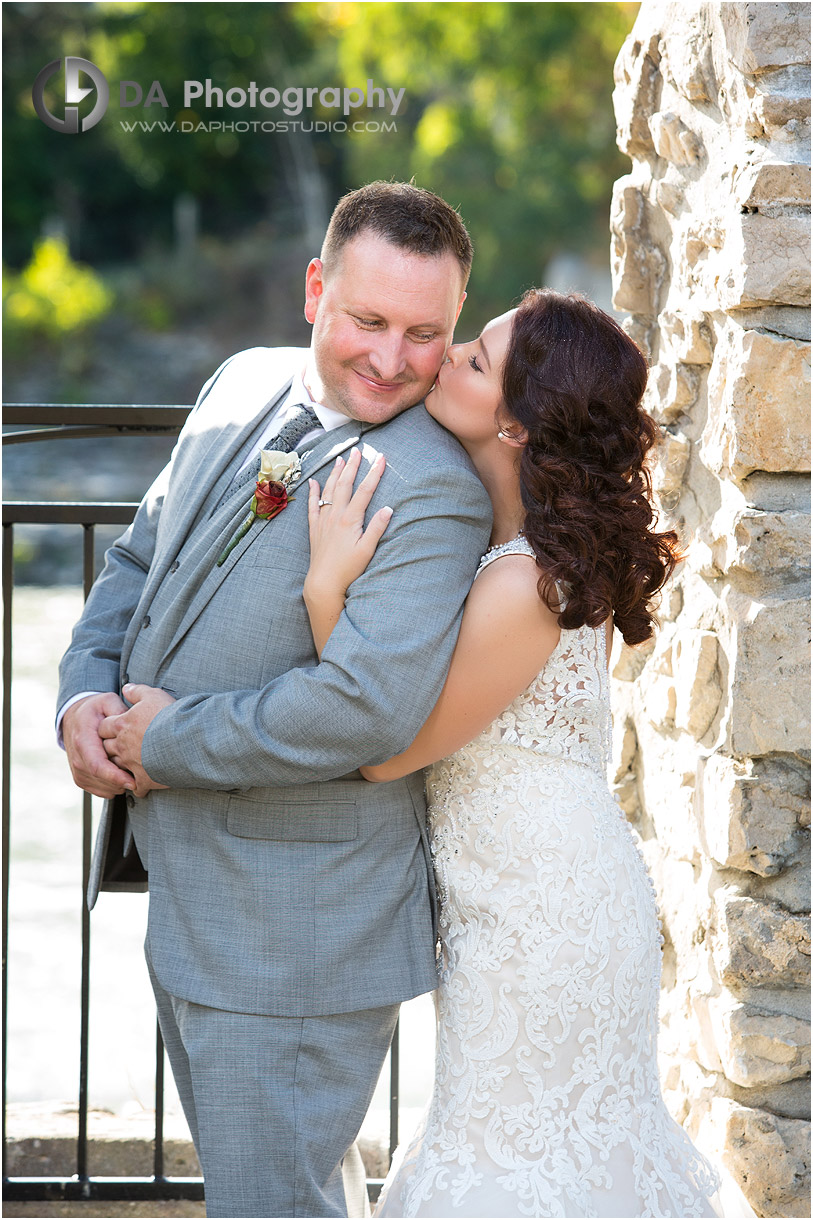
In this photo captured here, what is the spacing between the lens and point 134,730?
6.21ft

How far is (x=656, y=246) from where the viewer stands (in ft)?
7.83

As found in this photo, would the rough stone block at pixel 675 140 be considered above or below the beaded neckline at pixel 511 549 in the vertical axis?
above

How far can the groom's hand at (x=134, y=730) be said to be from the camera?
1.89m

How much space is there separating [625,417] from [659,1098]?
117 cm

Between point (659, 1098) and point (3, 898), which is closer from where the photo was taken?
point (659, 1098)

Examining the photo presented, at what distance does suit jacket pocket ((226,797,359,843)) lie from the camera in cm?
188

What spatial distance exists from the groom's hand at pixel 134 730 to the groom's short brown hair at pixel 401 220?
2.70 feet

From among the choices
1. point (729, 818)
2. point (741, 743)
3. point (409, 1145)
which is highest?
point (741, 743)

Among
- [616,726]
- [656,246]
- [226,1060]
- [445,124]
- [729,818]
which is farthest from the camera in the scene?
[445,124]

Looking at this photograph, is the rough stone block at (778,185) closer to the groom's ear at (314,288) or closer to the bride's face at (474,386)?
the bride's face at (474,386)

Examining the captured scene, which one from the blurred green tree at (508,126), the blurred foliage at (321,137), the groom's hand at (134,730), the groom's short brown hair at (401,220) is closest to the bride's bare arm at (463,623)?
the groom's hand at (134,730)

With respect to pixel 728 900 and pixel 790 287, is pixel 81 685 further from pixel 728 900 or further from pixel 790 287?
pixel 790 287

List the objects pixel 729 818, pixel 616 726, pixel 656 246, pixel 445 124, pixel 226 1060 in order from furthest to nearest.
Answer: pixel 445 124, pixel 616 726, pixel 656 246, pixel 729 818, pixel 226 1060

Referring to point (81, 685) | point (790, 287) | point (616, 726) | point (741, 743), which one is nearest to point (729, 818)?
point (741, 743)
